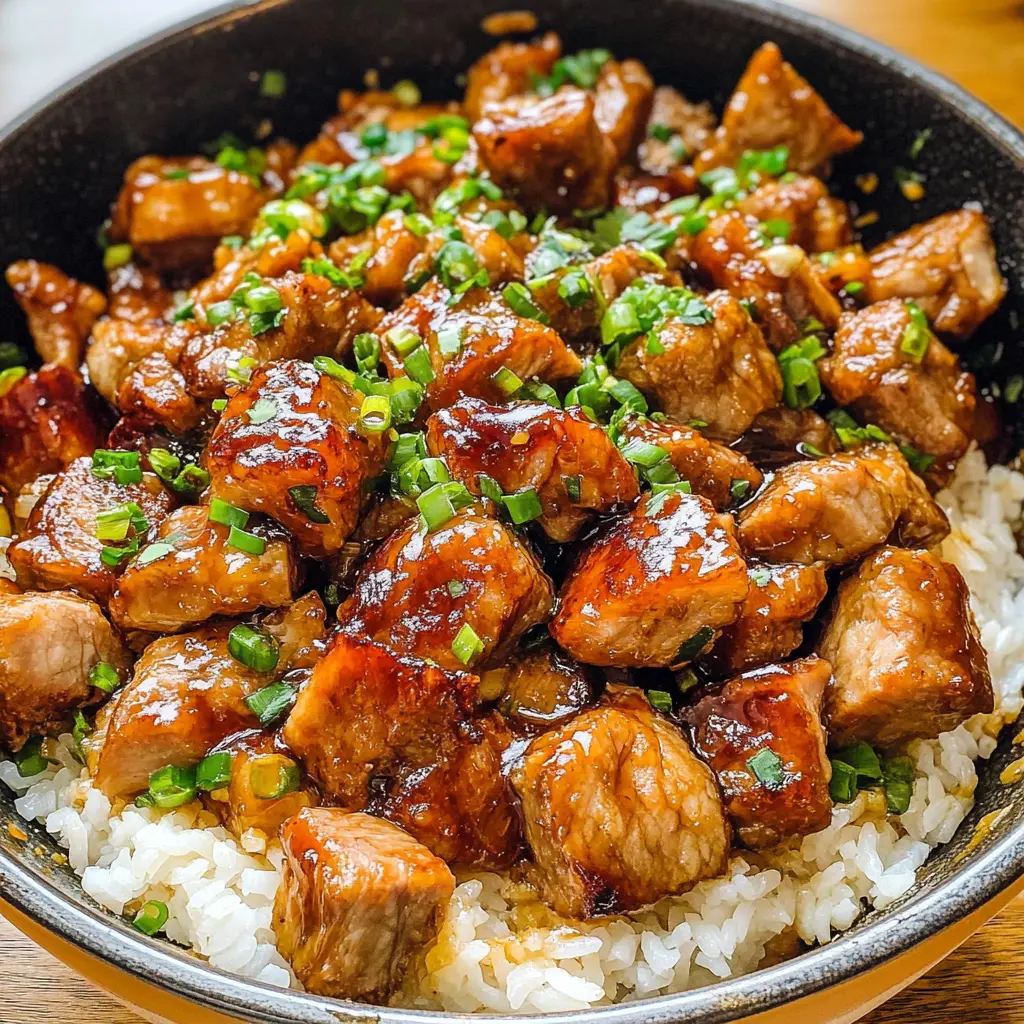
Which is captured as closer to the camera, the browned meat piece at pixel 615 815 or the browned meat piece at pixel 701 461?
the browned meat piece at pixel 615 815

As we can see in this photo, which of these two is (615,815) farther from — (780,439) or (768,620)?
(780,439)

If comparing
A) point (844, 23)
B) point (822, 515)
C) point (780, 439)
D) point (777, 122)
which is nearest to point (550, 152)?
point (777, 122)

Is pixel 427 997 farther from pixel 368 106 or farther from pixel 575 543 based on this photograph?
pixel 368 106

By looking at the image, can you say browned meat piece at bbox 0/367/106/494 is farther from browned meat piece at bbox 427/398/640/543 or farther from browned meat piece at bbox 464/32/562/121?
browned meat piece at bbox 464/32/562/121

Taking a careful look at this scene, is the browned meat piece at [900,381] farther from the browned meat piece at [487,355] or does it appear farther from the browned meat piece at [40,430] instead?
the browned meat piece at [40,430]

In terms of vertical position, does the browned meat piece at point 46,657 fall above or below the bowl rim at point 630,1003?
above

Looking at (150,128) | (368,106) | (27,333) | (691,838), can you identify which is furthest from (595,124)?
(691,838)

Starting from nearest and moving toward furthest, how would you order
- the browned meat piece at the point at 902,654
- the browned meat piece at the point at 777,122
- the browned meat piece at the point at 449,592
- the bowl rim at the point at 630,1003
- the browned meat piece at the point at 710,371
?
the bowl rim at the point at 630,1003 → the browned meat piece at the point at 449,592 → the browned meat piece at the point at 902,654 → the browned meat piece at the point at 710,371 → the browned meat piece at the point at 777,122

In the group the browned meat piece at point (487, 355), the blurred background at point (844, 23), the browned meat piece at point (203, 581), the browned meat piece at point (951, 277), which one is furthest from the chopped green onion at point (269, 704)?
the blurred background at point (844, 23)
